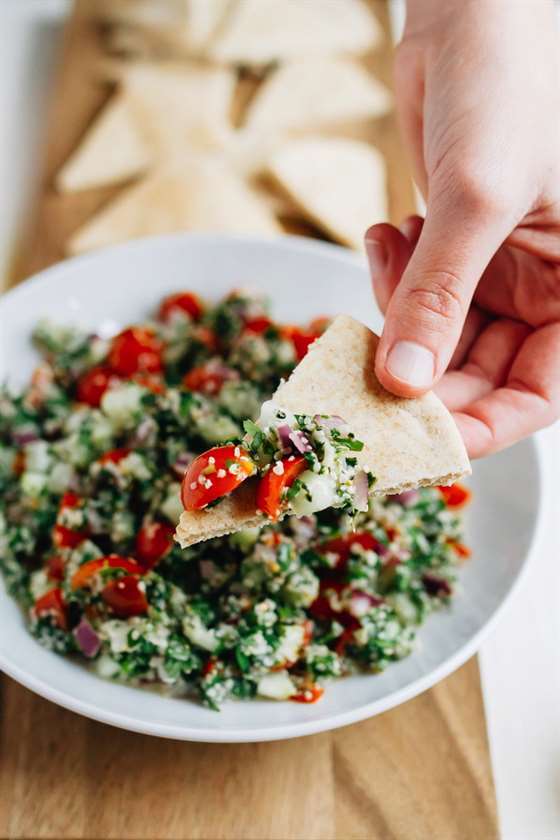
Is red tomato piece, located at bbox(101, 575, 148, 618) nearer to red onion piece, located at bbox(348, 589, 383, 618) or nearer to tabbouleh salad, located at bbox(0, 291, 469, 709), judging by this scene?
tabbouleh salad, located at bbox(0, 291, 469, 709)

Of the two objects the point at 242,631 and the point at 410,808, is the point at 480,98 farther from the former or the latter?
the point at 410,808

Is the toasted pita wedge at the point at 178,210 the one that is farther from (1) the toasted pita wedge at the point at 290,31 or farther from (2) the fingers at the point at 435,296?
(2) the fingers at the point at 435,296

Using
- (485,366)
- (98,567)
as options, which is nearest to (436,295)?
(485,366)

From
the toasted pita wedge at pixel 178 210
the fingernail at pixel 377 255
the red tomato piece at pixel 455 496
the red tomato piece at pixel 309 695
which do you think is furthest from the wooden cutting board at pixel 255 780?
the toasted pita wedge at pixel 178 210

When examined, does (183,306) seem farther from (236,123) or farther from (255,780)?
(255,780)

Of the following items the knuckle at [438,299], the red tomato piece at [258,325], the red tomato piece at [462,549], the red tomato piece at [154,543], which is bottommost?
the red tomato piece at [462,549]

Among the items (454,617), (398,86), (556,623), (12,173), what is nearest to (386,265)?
(398,86)
